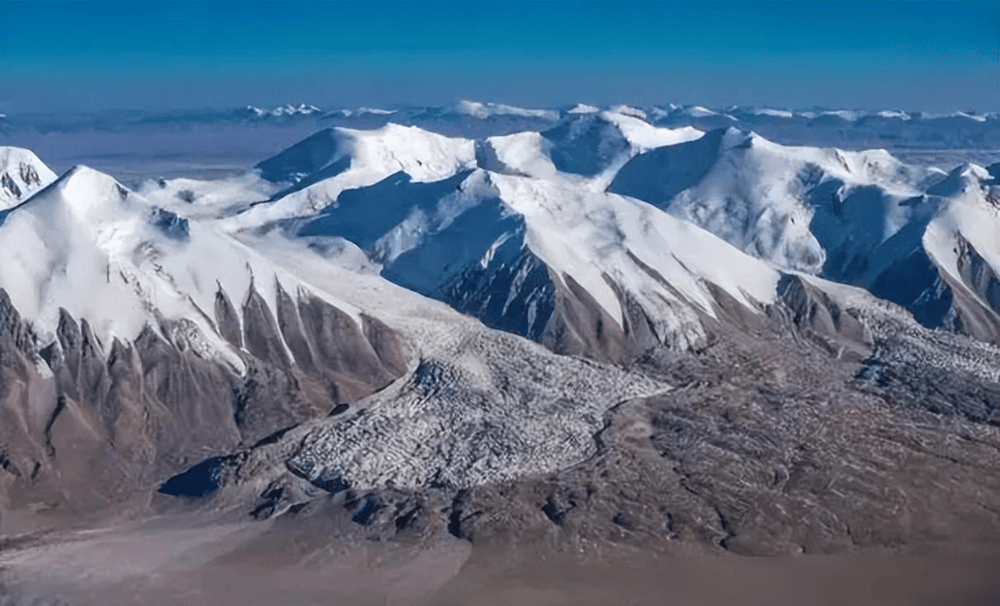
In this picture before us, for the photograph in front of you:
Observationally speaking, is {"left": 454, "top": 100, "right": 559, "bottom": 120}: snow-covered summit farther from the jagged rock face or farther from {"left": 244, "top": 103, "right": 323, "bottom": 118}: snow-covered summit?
the jagged rock face

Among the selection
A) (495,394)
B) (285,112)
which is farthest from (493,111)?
(495,394)

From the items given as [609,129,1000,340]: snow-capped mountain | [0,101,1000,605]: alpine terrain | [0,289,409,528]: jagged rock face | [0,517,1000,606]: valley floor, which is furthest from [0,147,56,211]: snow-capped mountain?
[0,517,1000,606]: valley floor

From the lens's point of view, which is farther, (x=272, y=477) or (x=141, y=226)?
(x=141, y=226)

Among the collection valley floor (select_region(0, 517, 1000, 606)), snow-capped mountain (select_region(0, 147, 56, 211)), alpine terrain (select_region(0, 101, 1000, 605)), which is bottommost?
valley floor (select_region(0, 517, 1000, 606))

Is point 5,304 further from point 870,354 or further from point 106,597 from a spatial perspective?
point 870,354

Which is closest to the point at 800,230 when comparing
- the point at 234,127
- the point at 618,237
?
the point at 618,237

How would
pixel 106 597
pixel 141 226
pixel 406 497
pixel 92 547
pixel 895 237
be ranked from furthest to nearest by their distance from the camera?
pixel 895 237, pixel 141 226, pixel 406 497, pixel 92 547, pixel 106 597

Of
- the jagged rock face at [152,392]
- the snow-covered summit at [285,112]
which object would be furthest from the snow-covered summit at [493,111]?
the jagged rock face at [152,392]

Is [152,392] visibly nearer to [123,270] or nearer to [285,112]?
[123,270]
